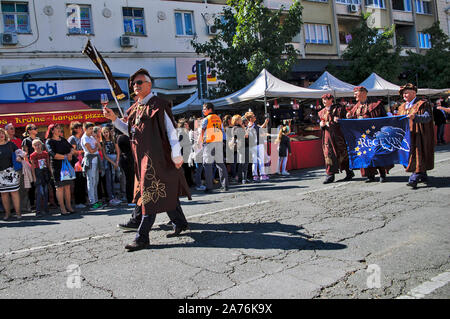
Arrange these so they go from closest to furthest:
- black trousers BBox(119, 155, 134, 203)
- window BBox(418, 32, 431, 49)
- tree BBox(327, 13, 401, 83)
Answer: black trousers BBox(119, 155, 134, 203)
tree BBox(327, 13, 401, 83)
window BBox(418, 32, 431, 49)

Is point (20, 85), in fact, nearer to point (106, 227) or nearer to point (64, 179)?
point (64, 179)

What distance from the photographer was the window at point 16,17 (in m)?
17.8

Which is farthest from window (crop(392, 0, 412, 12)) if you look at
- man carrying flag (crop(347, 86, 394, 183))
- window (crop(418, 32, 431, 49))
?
man carrying flag (crop(347, 86, 394, 183))

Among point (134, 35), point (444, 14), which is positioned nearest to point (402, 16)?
point (444, 14)

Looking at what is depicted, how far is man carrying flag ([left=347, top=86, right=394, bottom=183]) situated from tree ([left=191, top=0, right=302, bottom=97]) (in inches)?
302

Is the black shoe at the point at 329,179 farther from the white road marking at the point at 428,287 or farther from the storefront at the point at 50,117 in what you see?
the storefront at the point at 50,117

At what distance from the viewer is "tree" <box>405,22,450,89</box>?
2697 centimetres

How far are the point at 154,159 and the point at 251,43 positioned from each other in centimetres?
1275

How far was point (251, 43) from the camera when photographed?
1647cm

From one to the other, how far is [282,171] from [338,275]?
822 cm

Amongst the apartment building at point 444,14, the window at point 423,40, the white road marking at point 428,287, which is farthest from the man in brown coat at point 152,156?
the apartment building at point 444,14

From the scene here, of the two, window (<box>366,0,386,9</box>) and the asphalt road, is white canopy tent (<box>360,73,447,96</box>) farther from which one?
window (<box>366,0,386,9</box>)

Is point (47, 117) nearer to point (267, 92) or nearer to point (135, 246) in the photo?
point (267, 92)

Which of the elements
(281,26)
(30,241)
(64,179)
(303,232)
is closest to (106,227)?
(30,241)
